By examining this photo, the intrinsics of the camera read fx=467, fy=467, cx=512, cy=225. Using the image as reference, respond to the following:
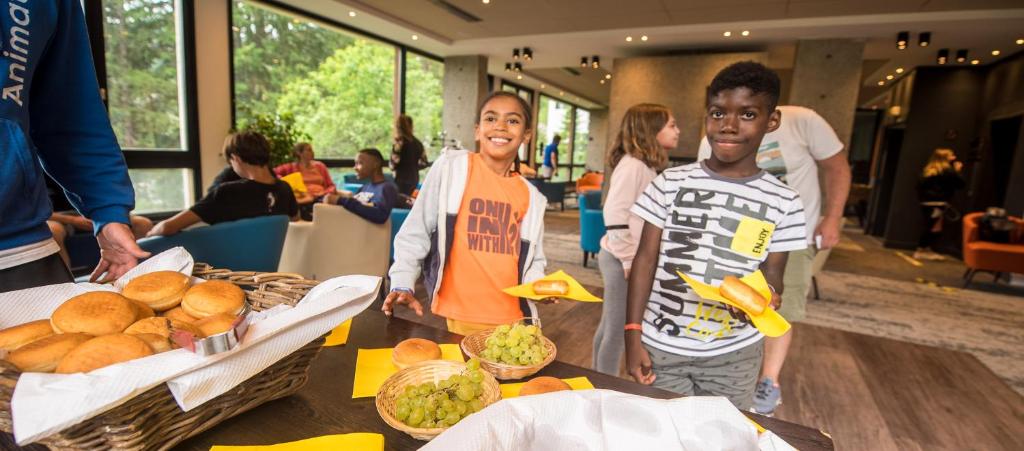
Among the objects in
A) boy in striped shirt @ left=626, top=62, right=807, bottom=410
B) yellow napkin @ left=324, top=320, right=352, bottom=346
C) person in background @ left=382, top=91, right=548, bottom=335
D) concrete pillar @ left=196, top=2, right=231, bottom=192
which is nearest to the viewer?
yellow napkin @ left=324, top=320, right=352, bottom=346

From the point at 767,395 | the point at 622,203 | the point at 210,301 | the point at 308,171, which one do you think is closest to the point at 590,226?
the point at 622,203

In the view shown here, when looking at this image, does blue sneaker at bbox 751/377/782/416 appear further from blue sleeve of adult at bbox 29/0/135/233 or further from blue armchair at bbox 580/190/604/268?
blue armchair at bbox 580/190/604/268

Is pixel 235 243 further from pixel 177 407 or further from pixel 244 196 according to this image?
pixel 177 407

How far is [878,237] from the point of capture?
29.4 feet

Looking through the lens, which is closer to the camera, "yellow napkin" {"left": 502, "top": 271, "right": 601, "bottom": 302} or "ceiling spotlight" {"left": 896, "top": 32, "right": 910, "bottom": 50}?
"yellow napkin" {"left": 502, "top": 271, "right": 601, "bottom": 302}

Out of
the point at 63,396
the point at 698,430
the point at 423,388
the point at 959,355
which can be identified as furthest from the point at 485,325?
the point at 959,355

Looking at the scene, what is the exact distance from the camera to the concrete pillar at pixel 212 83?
5.25m

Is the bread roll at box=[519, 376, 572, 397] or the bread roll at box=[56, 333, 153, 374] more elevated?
the bread roll at box=[56, 333, 153, 374]

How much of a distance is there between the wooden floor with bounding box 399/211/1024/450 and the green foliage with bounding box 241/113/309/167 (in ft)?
10.7

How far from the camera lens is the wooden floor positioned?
2279 millimetres

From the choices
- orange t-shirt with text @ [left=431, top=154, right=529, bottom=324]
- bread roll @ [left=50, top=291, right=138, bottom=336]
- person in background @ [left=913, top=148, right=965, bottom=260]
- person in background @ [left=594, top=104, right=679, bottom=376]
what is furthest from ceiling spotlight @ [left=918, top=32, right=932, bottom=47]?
bread roll @ [left=50, top=291, right=138, bottom=336]

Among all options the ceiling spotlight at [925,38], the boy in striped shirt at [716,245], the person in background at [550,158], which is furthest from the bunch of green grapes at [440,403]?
the person in background at [550,158]

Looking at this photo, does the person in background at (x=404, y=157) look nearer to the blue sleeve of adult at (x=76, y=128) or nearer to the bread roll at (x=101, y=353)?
the blue sleeve of adult at (x=76, y=128)

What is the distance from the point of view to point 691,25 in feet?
21.3
